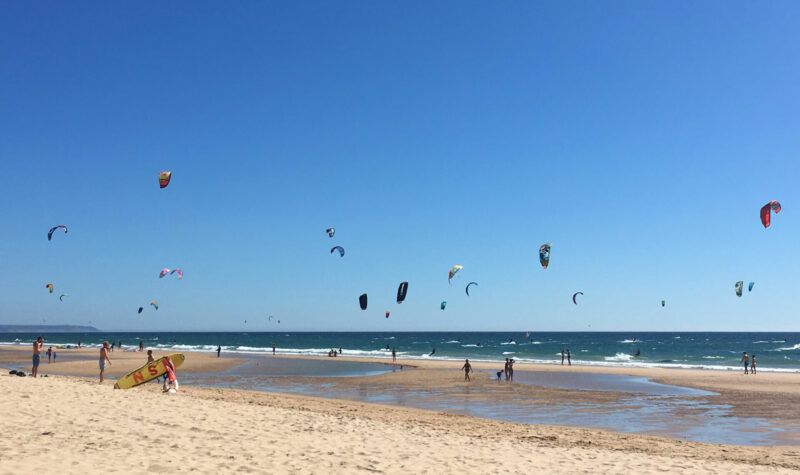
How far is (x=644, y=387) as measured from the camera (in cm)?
2569

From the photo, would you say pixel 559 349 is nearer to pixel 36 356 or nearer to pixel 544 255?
pixel 544 255

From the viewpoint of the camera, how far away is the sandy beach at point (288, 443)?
746 cm

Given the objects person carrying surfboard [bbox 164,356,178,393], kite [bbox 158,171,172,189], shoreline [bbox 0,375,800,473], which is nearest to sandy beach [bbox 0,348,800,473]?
shoreline [bbox 0,375,800,473]

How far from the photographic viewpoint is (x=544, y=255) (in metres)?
27.0

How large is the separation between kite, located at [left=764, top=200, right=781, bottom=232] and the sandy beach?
38.5 ft

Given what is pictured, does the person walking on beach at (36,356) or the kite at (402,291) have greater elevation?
the kite at (402,291)

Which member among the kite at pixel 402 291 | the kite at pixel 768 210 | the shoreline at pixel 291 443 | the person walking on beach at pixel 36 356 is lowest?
the shoreline at pixel 291 443

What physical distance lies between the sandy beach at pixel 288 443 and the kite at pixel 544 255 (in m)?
13.1

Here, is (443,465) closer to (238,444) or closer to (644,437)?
(238,444)

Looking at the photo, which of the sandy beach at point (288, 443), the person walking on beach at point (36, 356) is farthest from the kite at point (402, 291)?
the person walking on beach at point (36, 356)

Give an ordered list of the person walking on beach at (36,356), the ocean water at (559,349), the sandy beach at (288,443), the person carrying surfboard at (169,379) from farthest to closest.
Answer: the ocean water at (559,349) → the person walking on beach at (36,356) → the person carrying surfboard at (169,379) → the sandy beach at (288,443)

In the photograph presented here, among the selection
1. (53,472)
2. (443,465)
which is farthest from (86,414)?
(443,465)

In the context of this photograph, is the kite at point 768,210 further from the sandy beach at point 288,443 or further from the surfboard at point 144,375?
the surfboard at point 144,375

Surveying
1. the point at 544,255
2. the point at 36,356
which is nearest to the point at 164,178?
the point at 36,356
